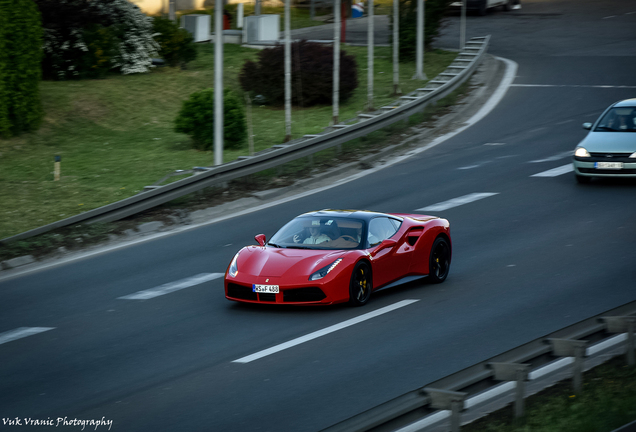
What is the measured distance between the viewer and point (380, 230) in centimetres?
1198

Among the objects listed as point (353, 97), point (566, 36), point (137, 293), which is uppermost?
point (566, 36)

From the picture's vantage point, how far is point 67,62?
31.8 meters

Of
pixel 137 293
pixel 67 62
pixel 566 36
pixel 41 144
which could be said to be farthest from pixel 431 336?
pixel 566 36

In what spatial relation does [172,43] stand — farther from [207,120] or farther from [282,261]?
[282,261]

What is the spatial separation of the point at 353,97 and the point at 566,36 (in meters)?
16.3

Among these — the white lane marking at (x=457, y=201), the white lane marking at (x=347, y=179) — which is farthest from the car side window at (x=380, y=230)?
the white lane marking at (x=347, y=179)

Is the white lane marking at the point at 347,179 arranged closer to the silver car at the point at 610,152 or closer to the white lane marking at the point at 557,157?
the white lane marking at the point at 557,157

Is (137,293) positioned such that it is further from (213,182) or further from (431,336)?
(213,182)

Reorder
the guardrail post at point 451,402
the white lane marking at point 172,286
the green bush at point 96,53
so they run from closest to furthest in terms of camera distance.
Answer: the guardrail post at point 451,402 → the white lane marking at point 172,286 → the green bush at point 96,53

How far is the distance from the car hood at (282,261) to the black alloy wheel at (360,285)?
314mm

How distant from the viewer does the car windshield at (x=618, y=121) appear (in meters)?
19.1

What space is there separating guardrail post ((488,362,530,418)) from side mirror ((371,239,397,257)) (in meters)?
4.84

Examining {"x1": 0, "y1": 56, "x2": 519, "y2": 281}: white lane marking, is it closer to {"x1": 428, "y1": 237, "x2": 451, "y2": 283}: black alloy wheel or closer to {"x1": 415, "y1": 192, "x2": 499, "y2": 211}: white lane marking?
{"x1": 415, "y1": 192, "x2": 499, "y2": 211}: white lane marking

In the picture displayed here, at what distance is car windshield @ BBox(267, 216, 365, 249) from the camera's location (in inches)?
454
